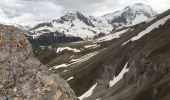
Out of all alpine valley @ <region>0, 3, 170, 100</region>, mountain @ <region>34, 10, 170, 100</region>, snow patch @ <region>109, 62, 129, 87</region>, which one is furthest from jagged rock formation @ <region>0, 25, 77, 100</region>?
snow patch @ <region>109, 62, 129, 87</region>

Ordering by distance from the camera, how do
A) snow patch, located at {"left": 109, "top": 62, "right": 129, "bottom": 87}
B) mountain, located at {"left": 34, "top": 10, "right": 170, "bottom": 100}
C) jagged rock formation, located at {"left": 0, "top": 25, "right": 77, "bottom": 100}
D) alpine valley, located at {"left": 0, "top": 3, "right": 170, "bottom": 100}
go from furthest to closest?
snow patch, located at {"left": 109, "top": 62, "right": 129, "bottom": 87}, mountain, located at {"left": 34, "top": 10, "right": 170, "bottom": 100}, alpine valley, located at {"left": 0, "top": 3, "right": 170, "bottom": 100}, jagged rock formation, located at {"left": 0, "top": 25, "right": 77, "bottom": 100}

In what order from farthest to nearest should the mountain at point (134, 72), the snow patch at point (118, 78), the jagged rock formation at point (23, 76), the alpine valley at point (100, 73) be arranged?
1. the snow patch at point (118, 78)
2. the mountain at point (134, 72)
3. the alpine valley at point (100, 73)
4. the jagged rock formation at point (23, 76)

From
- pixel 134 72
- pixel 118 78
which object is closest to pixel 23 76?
pixel 134 72

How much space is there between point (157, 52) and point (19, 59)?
89225 millimetres

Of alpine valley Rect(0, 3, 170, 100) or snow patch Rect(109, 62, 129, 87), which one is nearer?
alpine valley Rect(0, 3, 170, 100)

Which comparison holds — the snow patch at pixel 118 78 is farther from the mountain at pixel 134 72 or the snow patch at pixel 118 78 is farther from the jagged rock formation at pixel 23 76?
the jagged rock formation at pixel 23 76

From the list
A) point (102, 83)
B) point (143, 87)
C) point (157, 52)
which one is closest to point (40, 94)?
point (143, 87)

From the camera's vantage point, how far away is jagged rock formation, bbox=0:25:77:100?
17906 millimetres

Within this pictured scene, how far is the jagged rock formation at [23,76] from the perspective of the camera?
58.7 ft

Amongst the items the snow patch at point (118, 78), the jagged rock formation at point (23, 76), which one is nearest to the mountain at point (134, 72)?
the snow patch at point (118, 78)

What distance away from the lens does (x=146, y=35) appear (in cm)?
14225

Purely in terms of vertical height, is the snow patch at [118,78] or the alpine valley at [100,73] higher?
the alpine valley at [100,73]

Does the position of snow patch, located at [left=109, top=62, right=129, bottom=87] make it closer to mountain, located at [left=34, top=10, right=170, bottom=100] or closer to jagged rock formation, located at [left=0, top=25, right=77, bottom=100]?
mountain, located at [left=34, top=10, right=170, bottom=100]

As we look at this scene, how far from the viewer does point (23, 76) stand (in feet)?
60.9
